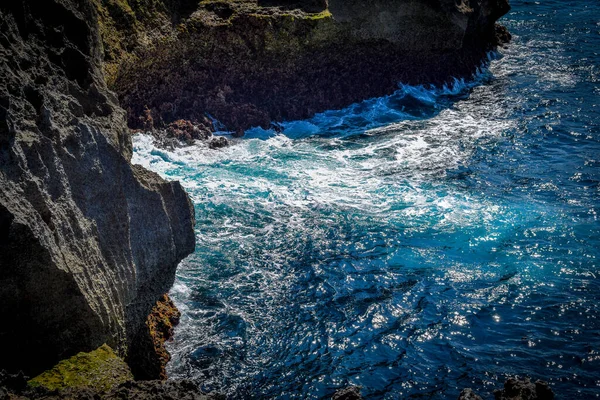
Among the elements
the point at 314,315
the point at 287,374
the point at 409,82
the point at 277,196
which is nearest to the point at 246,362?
the point at 287,374

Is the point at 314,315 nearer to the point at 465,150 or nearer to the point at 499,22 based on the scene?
the point at 465,150

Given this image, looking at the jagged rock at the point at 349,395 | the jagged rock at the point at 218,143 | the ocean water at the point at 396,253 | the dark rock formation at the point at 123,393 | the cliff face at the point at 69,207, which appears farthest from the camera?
the jagged rock at the point at 218,143

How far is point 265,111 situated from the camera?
70.6 feet

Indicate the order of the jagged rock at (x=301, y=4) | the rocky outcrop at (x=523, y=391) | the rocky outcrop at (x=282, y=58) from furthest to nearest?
the jagged rock at (x=301, y=4) → the rocky outcrop at (x=282, y=58) → the rocky outcrop at (x=523, y=391)

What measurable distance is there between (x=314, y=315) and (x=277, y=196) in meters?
5.41

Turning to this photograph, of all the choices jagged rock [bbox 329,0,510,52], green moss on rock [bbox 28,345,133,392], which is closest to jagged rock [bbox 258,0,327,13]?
jagged rock [bbox 329,0,510,52]

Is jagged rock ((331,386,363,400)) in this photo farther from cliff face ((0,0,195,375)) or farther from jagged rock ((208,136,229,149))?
jagged rock ((208,136,229,149))

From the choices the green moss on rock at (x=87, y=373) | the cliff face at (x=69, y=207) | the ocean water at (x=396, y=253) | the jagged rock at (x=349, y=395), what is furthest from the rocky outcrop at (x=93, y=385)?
the ocean water at (x=396, y=253)

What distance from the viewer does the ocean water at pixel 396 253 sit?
10391mm

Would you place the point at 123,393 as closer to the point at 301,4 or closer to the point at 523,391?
the point at 523,391

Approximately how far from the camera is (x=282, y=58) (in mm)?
22266

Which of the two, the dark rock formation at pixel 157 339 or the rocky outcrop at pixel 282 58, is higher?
the rocky outcrop at pixel 282 58

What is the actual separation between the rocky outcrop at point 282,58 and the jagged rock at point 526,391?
14.2m

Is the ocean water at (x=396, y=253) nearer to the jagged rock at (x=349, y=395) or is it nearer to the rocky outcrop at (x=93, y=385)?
the jagged rock at (x=349, y=395)
